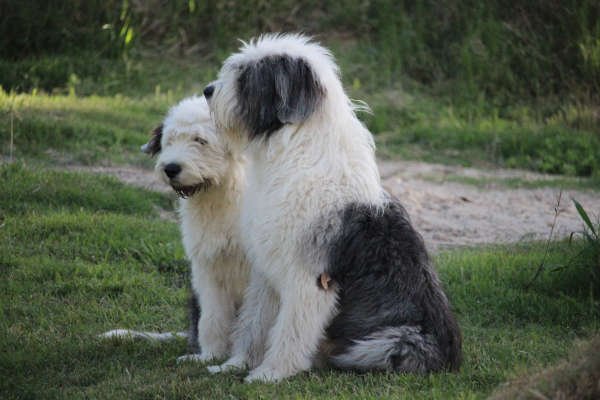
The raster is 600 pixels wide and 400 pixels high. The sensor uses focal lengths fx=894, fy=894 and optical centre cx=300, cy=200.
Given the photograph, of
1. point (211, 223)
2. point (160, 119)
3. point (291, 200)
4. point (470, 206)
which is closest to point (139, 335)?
point (211, 223)

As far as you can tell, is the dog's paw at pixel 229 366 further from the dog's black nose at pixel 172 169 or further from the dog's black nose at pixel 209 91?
the dog's black nose at pixel 209 91

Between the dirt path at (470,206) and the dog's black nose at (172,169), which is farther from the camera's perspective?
the dirt path at (470,206)

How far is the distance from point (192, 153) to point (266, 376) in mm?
1333

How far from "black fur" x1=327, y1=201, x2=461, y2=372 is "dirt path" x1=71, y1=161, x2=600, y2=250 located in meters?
3.32

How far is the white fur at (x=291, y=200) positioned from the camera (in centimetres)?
458

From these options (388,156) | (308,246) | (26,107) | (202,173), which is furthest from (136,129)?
(308,246)

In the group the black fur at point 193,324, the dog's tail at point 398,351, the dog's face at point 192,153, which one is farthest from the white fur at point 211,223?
the dog's tail at point 398,351

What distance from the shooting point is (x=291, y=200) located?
4.63m

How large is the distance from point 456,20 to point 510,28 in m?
1.18

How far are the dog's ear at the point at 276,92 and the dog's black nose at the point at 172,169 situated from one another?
50 cm

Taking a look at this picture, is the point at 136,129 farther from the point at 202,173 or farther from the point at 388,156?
the point at 202,173

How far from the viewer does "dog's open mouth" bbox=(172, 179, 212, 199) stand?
16.8 ft

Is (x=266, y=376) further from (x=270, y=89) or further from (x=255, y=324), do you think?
(x=270, y=89)

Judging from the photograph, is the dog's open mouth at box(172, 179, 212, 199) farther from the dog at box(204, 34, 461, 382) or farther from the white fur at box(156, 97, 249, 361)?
the dog at box(204, 34, 461, 382)
